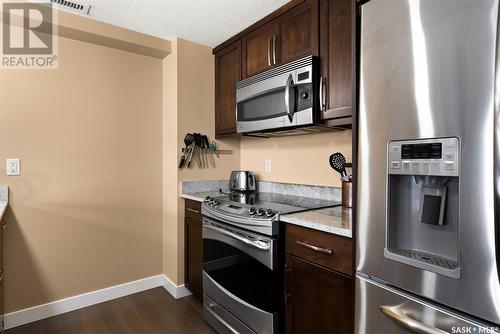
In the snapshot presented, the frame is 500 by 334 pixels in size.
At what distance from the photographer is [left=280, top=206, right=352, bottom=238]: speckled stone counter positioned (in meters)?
1.25

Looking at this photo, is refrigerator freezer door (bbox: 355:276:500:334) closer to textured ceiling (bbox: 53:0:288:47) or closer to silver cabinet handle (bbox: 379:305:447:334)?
silver cabinet handle (bbox: 379:305:447:334)

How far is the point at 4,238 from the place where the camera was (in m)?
1.99

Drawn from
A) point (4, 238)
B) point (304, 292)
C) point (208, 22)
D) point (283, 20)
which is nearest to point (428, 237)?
point (304, 292)

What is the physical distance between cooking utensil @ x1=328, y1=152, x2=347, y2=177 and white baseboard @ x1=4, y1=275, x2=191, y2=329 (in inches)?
67.4

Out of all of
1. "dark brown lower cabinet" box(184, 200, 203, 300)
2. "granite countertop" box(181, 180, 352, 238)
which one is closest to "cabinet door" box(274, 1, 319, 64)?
"granite countertop" box(181, 180, 352, 238)

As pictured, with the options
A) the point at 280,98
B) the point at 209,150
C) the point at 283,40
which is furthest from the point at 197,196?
the point at 283,40

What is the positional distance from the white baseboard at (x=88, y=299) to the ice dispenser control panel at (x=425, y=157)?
2.18 m

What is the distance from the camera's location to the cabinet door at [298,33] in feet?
5.77

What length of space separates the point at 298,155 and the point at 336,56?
0.89 m

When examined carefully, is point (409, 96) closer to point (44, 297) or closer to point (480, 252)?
point (480, 252)

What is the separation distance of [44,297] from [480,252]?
2742 millimetres

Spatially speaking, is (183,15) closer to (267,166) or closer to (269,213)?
(267,166)

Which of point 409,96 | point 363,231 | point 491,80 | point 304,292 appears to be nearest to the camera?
point 491,80

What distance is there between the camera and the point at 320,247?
133 cm
